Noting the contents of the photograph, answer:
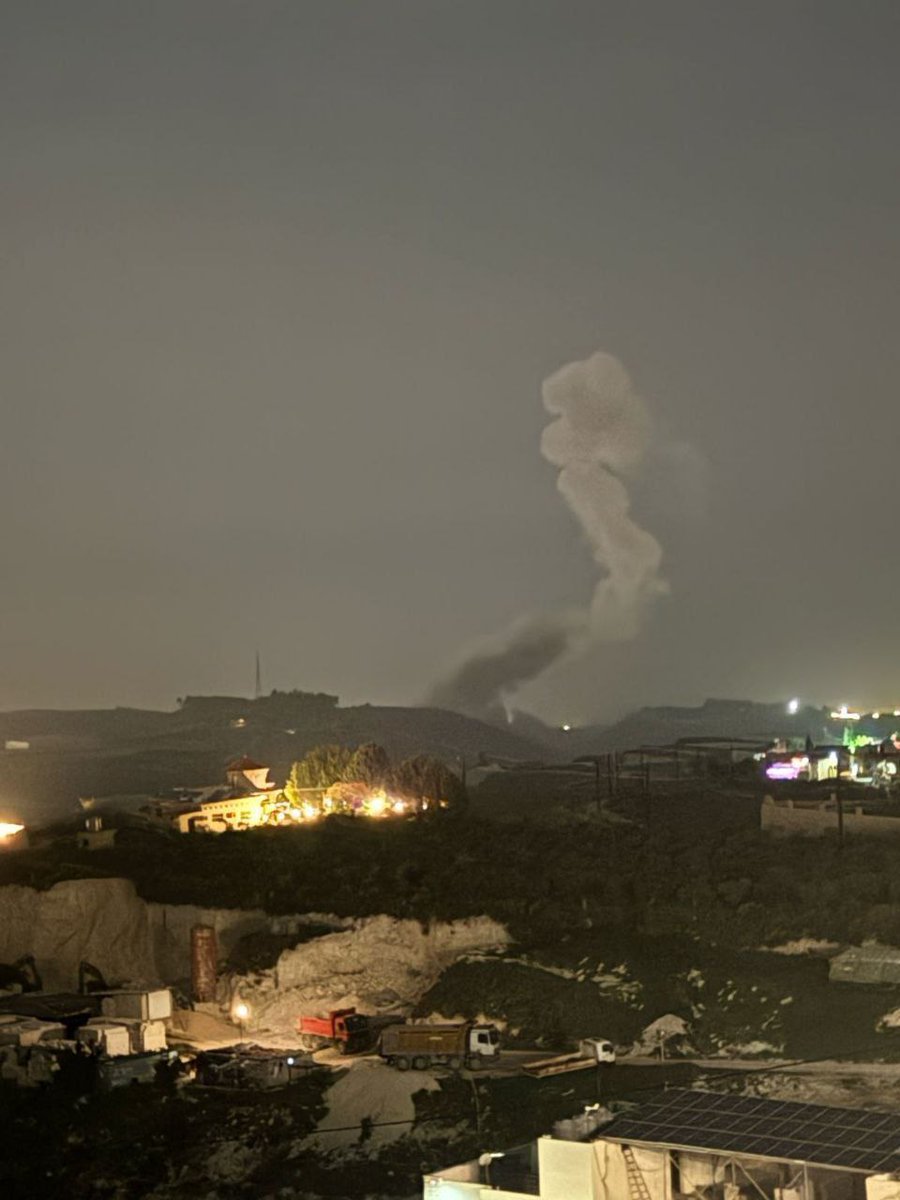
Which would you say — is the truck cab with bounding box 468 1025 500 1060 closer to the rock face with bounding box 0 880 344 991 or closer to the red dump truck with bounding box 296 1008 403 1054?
the red dump truck with bounding box 296 1008 403 1054

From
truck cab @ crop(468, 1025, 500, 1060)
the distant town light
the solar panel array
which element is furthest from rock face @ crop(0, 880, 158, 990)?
the distant town light

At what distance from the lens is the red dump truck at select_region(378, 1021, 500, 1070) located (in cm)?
2400

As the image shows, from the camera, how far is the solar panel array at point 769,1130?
45.3 feet

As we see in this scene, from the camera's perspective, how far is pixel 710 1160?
558 inches

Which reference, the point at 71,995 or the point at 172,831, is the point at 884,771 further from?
the point at 71,995

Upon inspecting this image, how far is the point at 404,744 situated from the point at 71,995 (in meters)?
72.3

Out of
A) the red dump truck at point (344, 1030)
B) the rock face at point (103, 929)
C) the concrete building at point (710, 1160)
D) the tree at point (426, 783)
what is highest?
the tree at point (426, 783)

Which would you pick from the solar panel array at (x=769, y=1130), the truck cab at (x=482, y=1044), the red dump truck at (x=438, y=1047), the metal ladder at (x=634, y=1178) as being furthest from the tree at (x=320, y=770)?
the metal ladder at (x=634, y=1178)

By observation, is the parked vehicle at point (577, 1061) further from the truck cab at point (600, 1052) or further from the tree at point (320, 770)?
the tree at point (320, 770)

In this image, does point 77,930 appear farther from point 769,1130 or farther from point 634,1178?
point 769,1130

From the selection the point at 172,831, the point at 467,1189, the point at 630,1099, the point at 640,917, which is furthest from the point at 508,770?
the point at 467,1189

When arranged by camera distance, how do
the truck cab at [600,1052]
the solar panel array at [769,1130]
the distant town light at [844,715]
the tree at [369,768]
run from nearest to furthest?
the solar panel array at [769,1130], the truck cab at [600,1052], the tree at [369,768], the distant town light at [844,715]

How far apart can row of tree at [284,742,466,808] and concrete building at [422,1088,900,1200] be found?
98.8ft

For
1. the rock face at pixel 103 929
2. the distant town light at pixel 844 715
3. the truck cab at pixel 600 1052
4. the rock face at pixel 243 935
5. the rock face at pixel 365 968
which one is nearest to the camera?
the truck cab at pixel 600 1052
